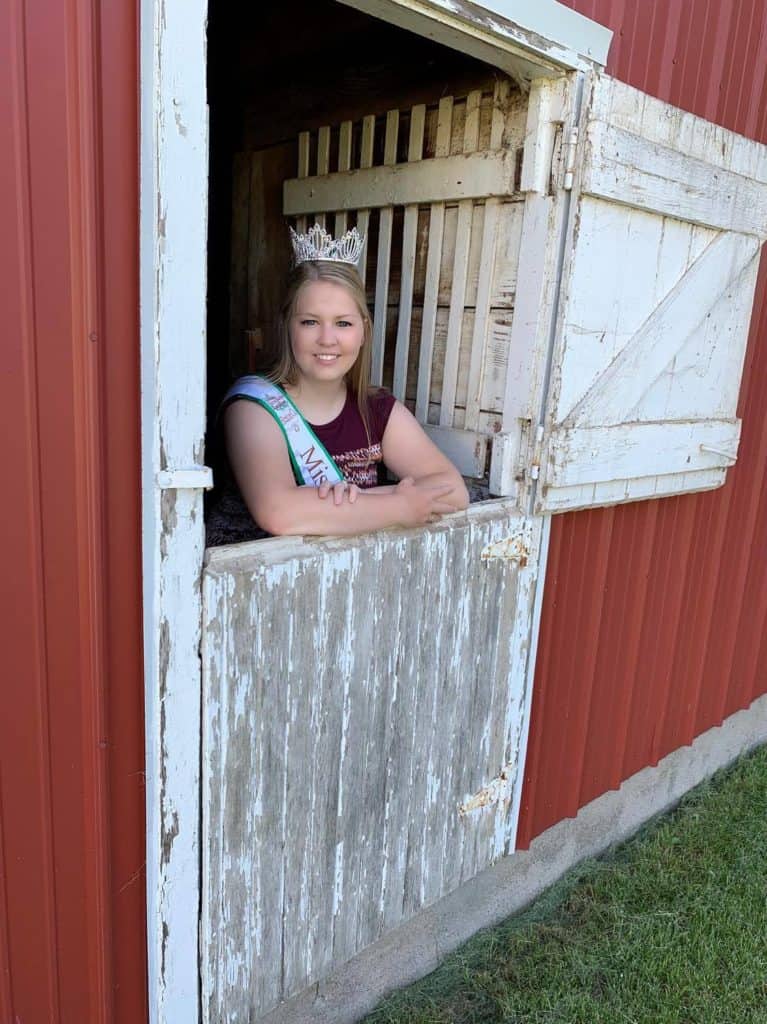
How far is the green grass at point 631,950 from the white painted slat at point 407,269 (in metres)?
1.95

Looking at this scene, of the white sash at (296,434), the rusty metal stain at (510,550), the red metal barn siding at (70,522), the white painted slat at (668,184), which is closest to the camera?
the red metal barn siding at (70,522)

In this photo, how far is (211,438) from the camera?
274 centimetres

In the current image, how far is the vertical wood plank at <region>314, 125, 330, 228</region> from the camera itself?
9.04ft

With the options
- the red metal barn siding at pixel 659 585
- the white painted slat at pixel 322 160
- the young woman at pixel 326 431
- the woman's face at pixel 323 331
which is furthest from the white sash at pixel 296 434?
the white painted slat at pixel 322 160

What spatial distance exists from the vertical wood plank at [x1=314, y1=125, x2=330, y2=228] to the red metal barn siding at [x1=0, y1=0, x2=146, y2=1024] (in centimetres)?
157

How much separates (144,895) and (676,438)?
214 centimetres

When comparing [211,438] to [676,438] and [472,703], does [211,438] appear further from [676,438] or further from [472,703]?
[676,438]

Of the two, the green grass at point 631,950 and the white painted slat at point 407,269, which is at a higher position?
the white painted slat at point 407,269

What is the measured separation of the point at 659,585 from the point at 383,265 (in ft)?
5.38

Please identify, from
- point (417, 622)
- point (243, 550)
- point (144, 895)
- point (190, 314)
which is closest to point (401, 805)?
point (417, 622)

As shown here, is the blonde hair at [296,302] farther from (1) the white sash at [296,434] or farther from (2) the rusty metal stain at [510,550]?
(2) the rusty metal stain at [510,550]

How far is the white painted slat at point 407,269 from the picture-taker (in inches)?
93.7

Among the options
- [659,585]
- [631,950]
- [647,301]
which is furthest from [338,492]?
[631,950]

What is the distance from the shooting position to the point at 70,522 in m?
1.38
